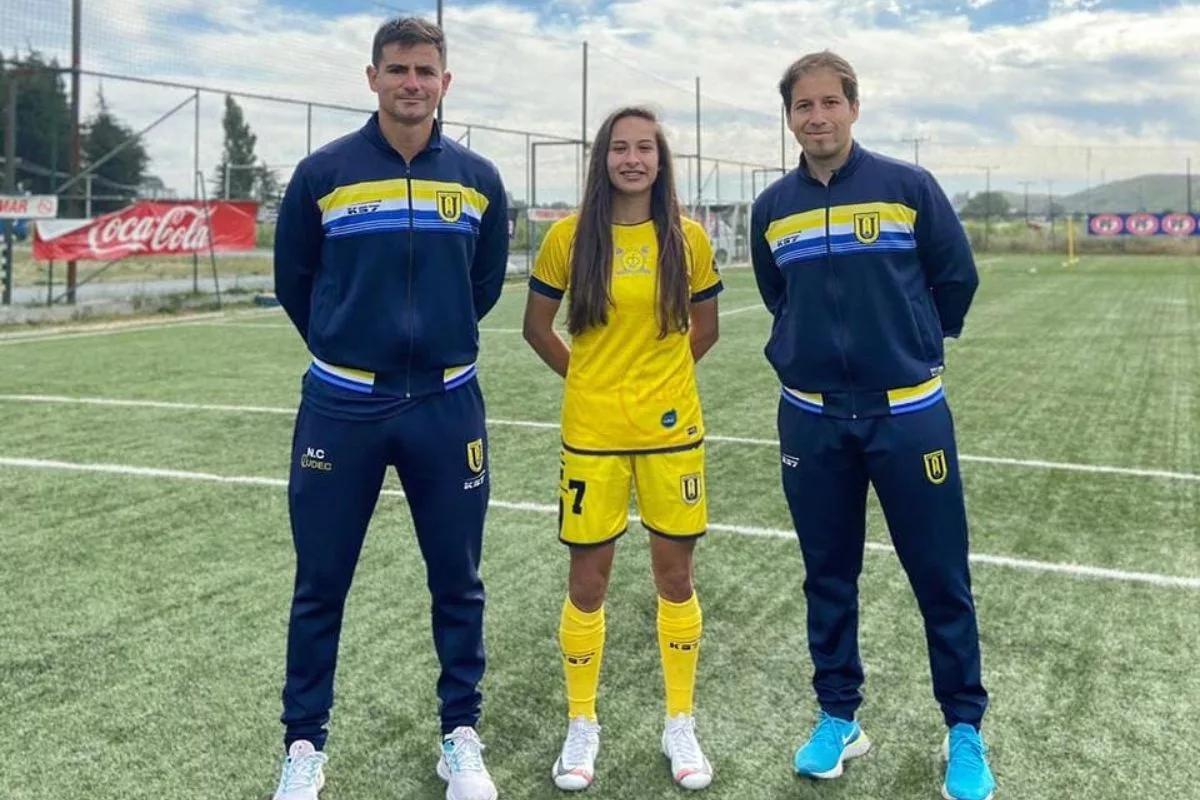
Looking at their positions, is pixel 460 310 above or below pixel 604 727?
above

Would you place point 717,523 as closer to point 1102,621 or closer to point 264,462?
point 1102,621

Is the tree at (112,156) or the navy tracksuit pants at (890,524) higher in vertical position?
the tree at (112,156)

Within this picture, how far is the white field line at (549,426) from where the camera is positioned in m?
6.41

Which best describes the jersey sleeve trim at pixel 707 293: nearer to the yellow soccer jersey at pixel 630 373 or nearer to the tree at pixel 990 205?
the yellow soccer jersey at pixel 630 373

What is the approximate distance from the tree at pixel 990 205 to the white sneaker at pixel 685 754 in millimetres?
52747

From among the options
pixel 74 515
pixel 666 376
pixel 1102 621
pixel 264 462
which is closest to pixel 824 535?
pixel 666 376

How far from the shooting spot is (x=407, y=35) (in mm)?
2684

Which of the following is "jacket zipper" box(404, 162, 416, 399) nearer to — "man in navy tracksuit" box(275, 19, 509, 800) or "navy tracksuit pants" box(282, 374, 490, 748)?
"man in navy tracksuit" box(275, 19, 509, 800)

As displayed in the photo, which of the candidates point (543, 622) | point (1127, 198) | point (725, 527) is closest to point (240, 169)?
point (725, 527)

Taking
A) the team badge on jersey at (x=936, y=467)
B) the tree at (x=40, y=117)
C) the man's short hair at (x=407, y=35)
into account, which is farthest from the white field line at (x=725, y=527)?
the tree at (x=40, y=117)

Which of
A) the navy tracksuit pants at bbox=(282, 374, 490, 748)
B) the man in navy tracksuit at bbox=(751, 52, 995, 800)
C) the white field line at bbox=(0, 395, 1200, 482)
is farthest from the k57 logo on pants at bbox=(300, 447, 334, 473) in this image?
the white field line at bbox=(0, 395, 1200, 482)

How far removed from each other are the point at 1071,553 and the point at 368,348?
3556mm

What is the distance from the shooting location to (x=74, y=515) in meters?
5.38

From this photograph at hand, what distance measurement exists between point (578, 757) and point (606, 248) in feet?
4.46
